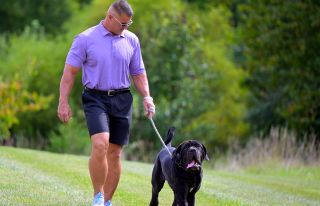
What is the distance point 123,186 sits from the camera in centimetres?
1317

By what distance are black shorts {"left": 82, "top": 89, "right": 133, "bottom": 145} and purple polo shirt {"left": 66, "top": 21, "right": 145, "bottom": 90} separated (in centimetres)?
12

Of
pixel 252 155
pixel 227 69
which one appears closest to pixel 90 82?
pixel 252 155

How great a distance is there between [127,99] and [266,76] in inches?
1190

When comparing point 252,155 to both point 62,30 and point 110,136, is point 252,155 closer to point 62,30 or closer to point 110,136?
point 110,136

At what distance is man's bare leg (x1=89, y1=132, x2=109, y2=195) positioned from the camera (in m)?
9.12

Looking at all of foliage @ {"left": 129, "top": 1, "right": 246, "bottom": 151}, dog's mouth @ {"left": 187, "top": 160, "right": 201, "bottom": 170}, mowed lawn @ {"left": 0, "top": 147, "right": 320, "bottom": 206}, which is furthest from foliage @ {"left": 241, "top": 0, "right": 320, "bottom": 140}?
dog's mouth @ {"left": 187, "top": 160, "right": 201, "bottom": 170}

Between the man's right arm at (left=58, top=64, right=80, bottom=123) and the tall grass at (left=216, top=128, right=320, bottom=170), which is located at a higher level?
the man's right arm at (left=58, top=64, right=80, bottom=123)

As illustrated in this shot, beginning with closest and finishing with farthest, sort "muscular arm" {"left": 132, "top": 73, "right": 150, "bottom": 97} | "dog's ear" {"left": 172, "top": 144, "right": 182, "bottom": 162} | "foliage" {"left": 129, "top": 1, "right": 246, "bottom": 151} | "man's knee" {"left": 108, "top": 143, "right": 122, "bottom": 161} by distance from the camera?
"dog's ear" {"left": 172, "top": 144, "right": 182, "bottom": 162} < "man's knee" {"left": 108, "top": 143, "right": 122, "bottom": 161} < "muscular arm" {"left": 132, "top": 73, "right": 150, "bottom": 97} < "foliage" {"left": 129, "top": 1, "right": 246, "bottom": 151}

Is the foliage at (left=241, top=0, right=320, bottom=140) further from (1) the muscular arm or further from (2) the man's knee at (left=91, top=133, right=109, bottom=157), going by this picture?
(2) the man's knee at (left=91, top=133, right=109, bottom=157)

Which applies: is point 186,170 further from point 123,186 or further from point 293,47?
point 293,47

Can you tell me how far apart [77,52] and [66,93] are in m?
0.47

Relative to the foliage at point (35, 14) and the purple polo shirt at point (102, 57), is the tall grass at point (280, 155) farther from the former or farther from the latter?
the foliage at point (35, 14)

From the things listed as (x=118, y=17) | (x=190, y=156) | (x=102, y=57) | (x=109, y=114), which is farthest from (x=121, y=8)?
(x=190, y=156)

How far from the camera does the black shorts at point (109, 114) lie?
9.25m
